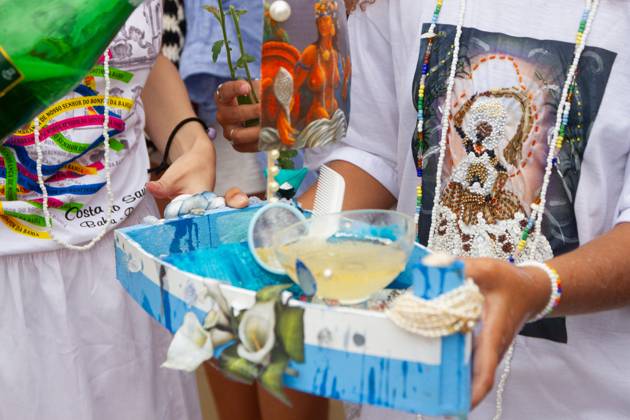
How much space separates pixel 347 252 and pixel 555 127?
1.06 ft

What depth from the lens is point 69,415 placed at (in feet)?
3.41

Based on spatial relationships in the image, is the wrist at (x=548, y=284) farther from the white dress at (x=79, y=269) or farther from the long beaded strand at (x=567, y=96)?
the white dress at (x=79, y=269)

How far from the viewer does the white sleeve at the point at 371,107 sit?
101 centimetres

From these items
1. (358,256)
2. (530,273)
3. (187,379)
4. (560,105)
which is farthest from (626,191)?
(187,379)

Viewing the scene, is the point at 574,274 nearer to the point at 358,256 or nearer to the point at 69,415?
the point at 358,256

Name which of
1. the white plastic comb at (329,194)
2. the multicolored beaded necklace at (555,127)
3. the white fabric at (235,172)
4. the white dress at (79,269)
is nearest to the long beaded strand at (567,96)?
the multicolored beaded necklace at (555,127)

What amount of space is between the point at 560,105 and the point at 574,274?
0.23 m

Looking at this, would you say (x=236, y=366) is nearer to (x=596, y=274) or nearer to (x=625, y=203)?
(x=596, y=274)

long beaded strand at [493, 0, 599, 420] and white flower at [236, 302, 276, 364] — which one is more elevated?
long beaded strand at [493, 0, 599, 420]

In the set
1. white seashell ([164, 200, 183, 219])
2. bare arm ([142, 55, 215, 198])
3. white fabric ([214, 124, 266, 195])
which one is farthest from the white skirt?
white fabric ([214, 124, 266, 195])

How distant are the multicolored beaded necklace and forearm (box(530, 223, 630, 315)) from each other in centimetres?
11

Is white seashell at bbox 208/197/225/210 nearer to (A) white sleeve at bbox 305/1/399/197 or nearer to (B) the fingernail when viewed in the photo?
(B) the fingernail

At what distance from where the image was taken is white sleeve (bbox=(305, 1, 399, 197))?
39.6 inches

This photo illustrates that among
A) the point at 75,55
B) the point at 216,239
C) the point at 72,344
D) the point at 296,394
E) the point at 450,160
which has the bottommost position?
the point at 296,394
